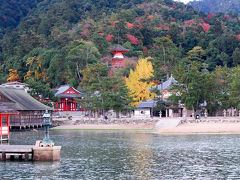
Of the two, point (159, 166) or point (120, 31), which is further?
point (120, 31)

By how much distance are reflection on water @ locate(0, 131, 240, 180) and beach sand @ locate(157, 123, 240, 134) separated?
12538 mm

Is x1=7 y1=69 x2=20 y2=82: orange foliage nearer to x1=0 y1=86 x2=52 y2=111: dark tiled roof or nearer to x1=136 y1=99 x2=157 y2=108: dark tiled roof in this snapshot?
x1=0 y1=86 x2=52 y2=111: dark tiled roof

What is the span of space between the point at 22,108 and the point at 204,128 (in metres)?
22.0

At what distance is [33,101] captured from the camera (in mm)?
59188

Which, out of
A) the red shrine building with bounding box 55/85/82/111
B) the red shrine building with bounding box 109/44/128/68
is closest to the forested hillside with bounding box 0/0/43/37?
the red shrine building with bounding box 109/44/128/68

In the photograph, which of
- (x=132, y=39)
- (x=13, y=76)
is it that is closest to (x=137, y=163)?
(x=13, y=76)

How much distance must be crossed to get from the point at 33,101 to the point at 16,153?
3158cm

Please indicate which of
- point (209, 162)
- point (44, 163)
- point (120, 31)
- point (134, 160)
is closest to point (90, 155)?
point (134, 160)

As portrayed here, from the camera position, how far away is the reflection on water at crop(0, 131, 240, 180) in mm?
24281

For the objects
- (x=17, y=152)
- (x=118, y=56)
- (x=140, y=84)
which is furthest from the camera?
(x=118, y=56)

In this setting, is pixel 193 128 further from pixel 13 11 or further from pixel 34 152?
pixel 13 11

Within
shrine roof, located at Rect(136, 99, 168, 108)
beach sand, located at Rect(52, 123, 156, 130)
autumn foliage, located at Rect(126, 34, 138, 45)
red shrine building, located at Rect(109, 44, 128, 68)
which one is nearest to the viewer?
beach sand, located at Rect(52, 123, 156, 130)

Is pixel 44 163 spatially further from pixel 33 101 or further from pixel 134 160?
pixel 33 101

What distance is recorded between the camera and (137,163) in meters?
28.4
